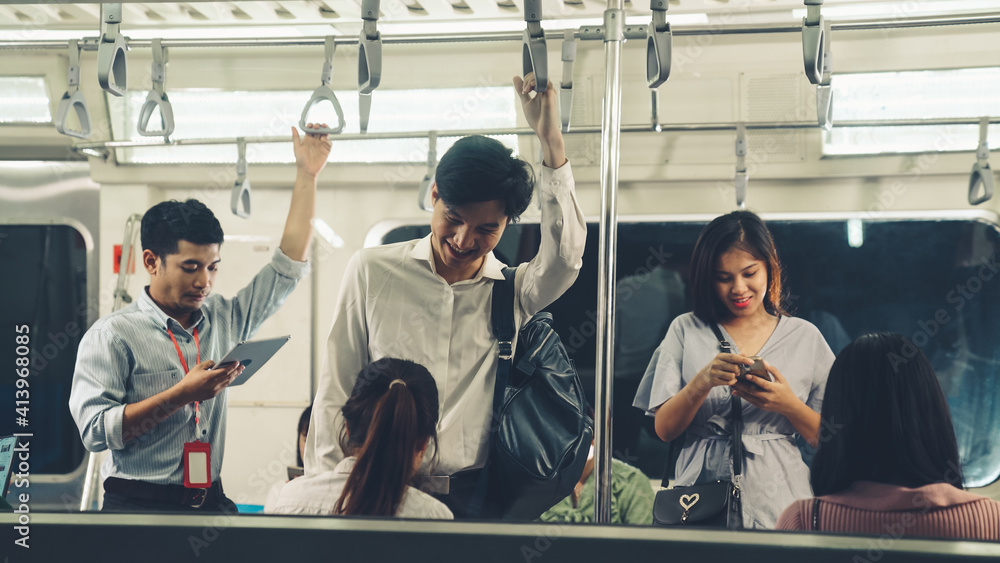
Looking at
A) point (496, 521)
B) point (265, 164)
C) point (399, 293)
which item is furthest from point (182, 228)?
point (496, 521)

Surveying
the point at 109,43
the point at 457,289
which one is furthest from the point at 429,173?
the point at 109,43

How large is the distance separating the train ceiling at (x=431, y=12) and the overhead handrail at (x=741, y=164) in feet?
1.66

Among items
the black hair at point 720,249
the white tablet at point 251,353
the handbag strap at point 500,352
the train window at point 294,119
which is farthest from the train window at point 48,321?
the black hair at point 720,249

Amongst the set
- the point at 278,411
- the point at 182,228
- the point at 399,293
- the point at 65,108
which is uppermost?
the point at 65,108

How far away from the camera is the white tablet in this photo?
2195 mm

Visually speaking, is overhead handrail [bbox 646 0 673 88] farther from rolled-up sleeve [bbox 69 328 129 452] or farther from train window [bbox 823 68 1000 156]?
rolled-up sleeve [bbox 69 328 129 452]

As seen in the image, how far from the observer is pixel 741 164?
3.14 m

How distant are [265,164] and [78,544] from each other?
2.68 m

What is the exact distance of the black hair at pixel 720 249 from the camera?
2.61 m

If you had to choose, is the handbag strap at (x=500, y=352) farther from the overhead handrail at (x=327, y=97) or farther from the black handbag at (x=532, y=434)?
the overhead handrail at (x=327, y=97)

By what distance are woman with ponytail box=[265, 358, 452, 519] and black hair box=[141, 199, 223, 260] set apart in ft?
3.06

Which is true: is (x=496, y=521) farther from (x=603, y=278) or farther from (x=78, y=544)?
(x=78, y=544)

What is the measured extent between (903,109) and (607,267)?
7.34 ft

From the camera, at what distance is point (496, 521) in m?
1.43
